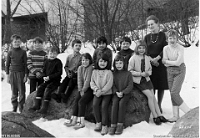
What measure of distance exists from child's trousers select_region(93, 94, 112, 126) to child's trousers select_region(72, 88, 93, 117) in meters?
0.16

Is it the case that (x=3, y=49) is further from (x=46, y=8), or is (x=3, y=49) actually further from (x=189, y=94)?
(x=189, y=94)

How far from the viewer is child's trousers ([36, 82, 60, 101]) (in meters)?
4.44

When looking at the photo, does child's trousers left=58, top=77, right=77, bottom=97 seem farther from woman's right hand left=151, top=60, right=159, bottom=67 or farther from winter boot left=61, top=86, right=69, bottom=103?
woman's right hand left=151, top=60, right=159, bottom=67

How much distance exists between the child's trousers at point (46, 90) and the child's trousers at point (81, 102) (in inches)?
23.3

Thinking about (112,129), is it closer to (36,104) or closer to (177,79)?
(177,79)

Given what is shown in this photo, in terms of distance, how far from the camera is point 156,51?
4473 millimetres

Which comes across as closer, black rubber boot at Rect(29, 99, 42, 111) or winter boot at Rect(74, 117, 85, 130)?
winter boot at Rect(74, 117, 85, 130)

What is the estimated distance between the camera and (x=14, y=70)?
16.3 ft

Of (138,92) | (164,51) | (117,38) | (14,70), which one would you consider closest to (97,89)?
(138,92)

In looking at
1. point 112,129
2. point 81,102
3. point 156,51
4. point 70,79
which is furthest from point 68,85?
point 156,51

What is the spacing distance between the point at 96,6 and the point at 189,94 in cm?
526

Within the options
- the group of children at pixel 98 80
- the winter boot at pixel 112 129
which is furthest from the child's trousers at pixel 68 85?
the winter boot at pixel 112 129

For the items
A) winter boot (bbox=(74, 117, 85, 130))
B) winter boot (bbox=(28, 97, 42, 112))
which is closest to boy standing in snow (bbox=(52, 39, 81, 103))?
winter boot (bbox=(28, 97, 42, 112))

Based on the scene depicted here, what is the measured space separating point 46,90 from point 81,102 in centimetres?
82
